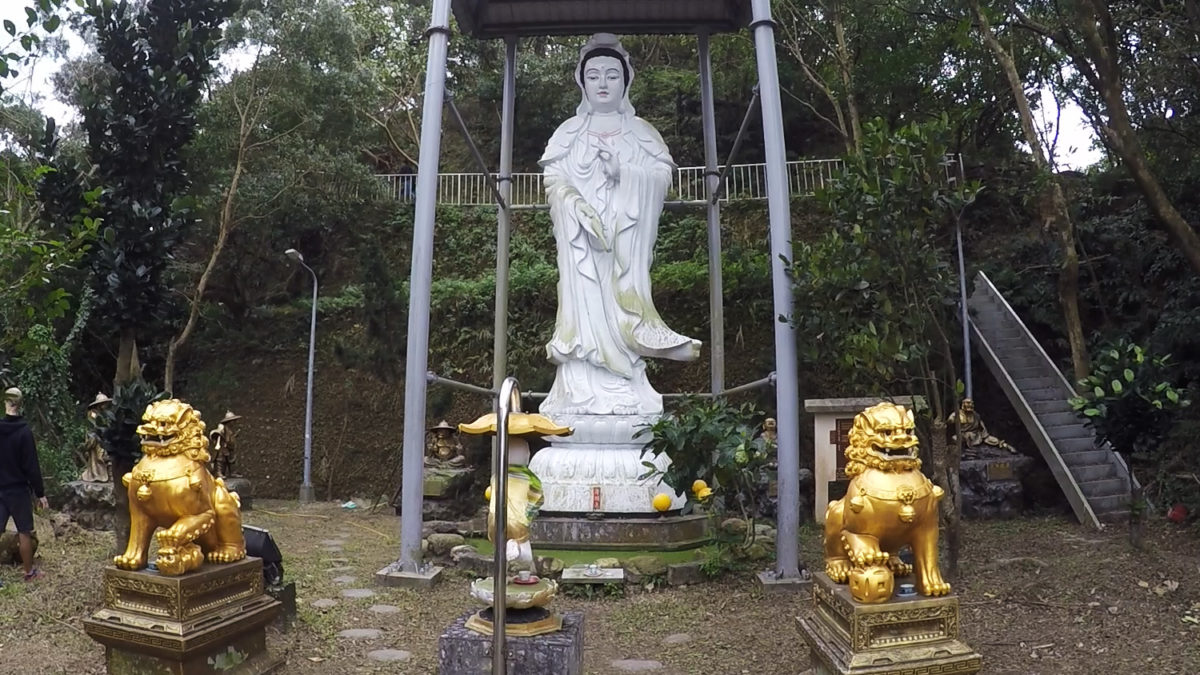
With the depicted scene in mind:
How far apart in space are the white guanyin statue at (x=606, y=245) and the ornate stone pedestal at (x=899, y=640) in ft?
12.8

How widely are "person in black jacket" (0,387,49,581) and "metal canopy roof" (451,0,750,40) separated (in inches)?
180

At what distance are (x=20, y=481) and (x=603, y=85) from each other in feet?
17.6

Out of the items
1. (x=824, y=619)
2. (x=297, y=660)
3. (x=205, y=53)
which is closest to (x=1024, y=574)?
(x=824, y=619)

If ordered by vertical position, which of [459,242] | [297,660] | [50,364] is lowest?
[297,660]

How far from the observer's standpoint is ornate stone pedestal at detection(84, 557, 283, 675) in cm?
370

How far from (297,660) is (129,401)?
6.30 feet

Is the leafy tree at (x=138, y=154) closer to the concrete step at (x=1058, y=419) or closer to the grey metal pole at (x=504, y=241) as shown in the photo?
the grey metal pole at (x=504, y=241)

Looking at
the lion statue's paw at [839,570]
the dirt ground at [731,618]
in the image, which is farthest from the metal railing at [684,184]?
the lion statue's paw at [839,570]

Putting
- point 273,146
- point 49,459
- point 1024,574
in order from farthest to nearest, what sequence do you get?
point 273,146 → point 49,459 → point 1024,574

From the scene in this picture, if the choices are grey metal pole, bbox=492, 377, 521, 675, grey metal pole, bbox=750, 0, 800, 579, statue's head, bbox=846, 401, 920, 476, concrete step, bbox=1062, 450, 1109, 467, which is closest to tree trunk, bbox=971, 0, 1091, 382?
concrete step, bbox=1062, 450, 1109, 467

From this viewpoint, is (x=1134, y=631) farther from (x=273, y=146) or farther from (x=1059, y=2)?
(x=273, y=146)

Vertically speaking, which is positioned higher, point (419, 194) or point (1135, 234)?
point (1135, 234)

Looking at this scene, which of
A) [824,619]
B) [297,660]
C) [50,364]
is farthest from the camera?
[50,364]

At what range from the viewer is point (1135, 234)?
36.8 ft
